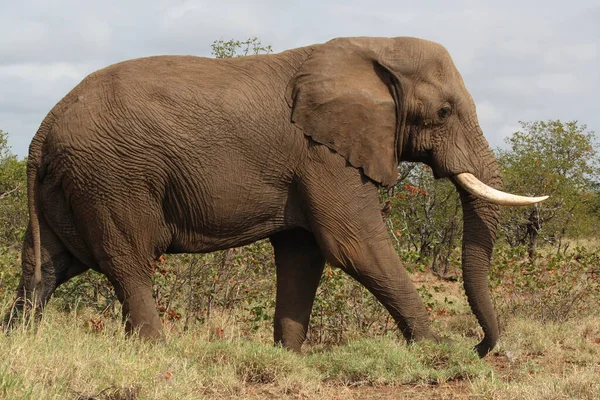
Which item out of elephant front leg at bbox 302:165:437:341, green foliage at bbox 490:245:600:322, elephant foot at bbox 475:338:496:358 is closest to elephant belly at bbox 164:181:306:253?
elephant front leg at bbox 302:165:437:341

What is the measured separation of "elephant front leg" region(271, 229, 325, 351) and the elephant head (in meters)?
1.14

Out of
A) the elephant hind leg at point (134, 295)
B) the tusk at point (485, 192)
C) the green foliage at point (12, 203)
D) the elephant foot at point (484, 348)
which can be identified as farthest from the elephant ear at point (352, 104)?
the green foliage at point (12, 203)

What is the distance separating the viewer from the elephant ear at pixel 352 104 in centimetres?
678

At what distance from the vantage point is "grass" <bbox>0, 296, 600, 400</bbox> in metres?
4.96

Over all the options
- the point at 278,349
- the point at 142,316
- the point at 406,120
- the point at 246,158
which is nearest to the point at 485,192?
the point at 406,120

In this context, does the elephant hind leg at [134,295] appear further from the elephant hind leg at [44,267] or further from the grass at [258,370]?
the elephant hind leg at [44,267]

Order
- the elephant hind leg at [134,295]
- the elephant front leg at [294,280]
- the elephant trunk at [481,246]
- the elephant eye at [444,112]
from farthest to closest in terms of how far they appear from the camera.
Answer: the elephant front leg at [294,280], the elephant trunk at [481,246], the elephant eye at [444,112], the elephant hind leg at [134,295]

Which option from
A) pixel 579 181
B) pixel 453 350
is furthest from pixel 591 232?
pixel 453 350

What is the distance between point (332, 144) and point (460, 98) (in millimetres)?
1237

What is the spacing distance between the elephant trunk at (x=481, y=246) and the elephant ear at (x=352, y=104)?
2.56 ft

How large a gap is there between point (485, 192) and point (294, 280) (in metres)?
1.88

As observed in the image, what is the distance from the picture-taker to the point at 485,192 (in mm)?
7008

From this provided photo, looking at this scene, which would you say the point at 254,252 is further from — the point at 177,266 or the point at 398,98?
the point at 398,98

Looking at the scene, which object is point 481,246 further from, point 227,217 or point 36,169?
point 36,169
